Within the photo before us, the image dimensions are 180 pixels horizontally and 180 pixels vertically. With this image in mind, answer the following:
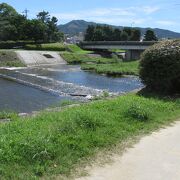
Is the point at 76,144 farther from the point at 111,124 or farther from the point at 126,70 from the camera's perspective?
the point at 126,70

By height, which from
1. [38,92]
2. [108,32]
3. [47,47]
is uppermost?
[108,32]

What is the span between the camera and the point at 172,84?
53.6 ft

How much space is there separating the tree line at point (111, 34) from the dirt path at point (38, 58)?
146ft

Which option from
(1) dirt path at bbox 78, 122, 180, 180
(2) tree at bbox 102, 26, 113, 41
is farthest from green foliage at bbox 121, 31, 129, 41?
(1) dirt path at bbox 78, 122, 180, 180

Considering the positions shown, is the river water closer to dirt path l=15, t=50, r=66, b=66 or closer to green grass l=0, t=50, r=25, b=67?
green grass l=0, t=50, r=25, b=67

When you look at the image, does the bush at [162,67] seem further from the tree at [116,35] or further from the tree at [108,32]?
the tree at [116,35]

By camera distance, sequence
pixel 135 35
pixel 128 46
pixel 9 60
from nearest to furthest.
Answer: pixel 9 60
pixel 128 46
pixel 135 35

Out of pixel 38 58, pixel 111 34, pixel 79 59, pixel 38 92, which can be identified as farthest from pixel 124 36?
pixel 38 92

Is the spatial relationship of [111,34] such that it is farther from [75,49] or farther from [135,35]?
[75,49]

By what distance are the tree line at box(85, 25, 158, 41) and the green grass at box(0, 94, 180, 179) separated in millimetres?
99836

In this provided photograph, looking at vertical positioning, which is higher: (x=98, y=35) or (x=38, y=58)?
(x=98, y=35)

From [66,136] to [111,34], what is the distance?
A: 4385 inches

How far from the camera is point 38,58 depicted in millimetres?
63844

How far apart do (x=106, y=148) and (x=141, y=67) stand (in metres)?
8.64
